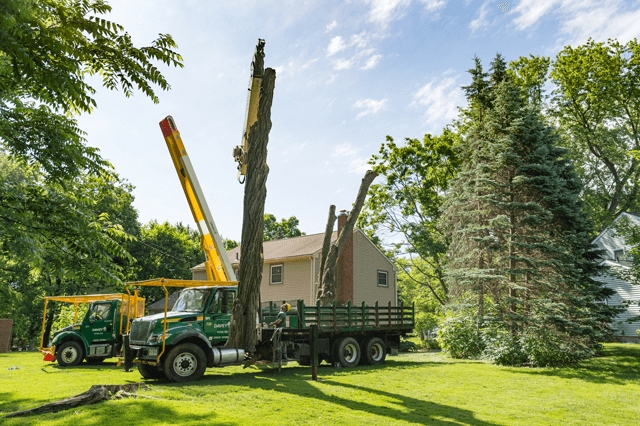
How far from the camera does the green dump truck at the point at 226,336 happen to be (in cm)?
1169

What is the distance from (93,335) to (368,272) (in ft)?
65.1

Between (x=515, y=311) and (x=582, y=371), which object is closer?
(x=582, y=371)

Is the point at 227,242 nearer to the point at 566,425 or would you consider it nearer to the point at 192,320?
the point at 192,320

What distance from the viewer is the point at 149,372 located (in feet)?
40.3

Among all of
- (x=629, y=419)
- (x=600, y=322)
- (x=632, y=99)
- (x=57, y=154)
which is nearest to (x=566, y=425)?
(x=629, y=419)

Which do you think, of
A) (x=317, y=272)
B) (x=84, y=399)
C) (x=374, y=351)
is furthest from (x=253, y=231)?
(x=317, y=272)

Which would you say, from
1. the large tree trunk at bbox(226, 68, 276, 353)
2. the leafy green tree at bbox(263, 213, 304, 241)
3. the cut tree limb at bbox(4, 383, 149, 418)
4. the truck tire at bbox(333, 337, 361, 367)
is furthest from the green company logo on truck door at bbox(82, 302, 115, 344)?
the leafy green tree at bbox(263, 213, 304, 241)

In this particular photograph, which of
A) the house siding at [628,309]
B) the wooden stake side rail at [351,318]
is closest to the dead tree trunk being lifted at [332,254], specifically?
the wooden stake side rail at [351,318]

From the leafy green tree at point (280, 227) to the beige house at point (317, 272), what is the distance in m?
34.7

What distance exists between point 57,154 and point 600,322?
1974 cm

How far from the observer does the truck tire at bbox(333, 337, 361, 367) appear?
52.2 feet

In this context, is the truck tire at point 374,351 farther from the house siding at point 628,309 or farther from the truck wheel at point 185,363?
the house siding at point 628,309

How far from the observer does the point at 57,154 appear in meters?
6.84

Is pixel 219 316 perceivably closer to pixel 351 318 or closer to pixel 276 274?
pixel 351 318
